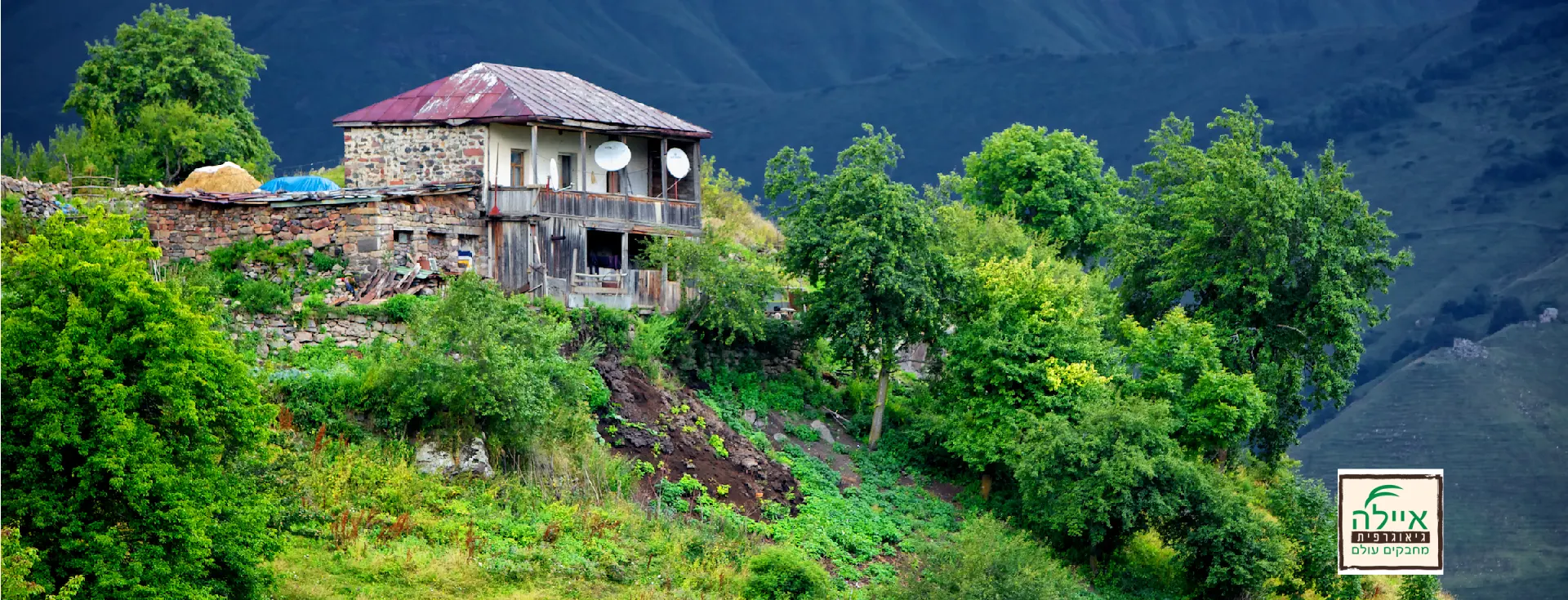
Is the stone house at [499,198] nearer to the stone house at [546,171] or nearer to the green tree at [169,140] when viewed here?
the stone house at [546,171]

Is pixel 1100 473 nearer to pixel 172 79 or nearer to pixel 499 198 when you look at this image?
pixel 499 198

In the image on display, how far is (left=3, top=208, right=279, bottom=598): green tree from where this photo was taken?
24344mm

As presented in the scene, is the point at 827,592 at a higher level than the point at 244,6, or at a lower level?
lower

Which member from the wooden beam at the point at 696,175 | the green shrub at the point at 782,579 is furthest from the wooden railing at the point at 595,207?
the green shrub at the point at 782,579

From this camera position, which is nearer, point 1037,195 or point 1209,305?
point 1209,305

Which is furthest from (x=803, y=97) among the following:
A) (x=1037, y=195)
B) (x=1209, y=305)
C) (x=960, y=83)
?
(x=1209, y=305)

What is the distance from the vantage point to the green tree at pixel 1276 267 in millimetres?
45812

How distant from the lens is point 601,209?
143 ft

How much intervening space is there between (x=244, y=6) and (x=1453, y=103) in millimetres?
97553

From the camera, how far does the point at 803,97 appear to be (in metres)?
149

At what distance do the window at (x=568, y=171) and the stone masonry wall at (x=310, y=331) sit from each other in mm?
9273

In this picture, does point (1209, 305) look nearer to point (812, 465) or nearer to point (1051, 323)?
point (1051, 323)

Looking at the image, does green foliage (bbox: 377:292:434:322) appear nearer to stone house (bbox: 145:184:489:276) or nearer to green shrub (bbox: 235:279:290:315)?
green shrub (bbox: 235:279:290:315)

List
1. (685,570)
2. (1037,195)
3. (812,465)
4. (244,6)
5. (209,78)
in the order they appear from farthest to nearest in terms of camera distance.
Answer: (244,6) → (1037,195) → (209,78) → (812,465) → (685,570)
